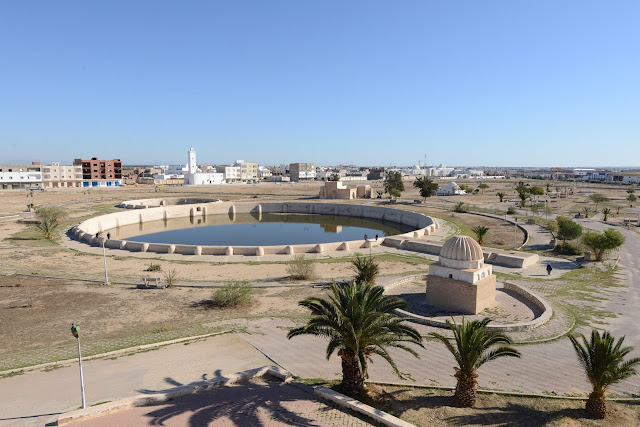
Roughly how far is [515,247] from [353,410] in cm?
2695

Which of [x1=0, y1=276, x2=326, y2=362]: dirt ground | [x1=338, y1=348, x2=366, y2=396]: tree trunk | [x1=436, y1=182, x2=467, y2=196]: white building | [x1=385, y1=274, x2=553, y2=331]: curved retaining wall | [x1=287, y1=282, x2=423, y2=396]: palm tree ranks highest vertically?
[x1=436, y1=182, x2=467, y2=196]: white building

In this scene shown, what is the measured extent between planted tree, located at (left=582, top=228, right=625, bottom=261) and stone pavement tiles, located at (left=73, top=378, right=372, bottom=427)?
960 inches

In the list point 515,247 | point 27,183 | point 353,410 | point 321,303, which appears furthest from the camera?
point 27,183

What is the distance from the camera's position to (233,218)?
61.1 meters

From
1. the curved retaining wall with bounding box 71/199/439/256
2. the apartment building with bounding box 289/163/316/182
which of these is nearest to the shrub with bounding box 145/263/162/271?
the curved retaining wall with bounding box 71/199/439/256

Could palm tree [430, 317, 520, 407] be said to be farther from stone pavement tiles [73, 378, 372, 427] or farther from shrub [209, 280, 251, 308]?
shrub [209, 280, 251, 308]

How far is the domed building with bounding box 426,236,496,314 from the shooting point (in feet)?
55.6

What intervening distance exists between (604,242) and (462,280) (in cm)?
1544

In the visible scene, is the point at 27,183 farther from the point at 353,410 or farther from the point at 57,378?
the point at 353,410

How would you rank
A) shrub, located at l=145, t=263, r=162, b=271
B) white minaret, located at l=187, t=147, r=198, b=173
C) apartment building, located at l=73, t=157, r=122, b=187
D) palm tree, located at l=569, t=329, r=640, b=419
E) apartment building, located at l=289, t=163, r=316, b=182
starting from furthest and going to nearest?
apartment building, located at l=289, t=163, r=316, b=182 < white minaret, located at l=187, t=147, r=198, b=173 < apartment building, located at l=73, t=157, r=122, b=187 < shrub, located at l=145, t=263, r=162, b=271 < palm tree, located at l=569, t=329, r=640, b=419

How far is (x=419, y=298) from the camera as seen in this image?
19.4 meters

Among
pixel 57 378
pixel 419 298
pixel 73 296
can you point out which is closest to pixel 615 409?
pixel 419 298

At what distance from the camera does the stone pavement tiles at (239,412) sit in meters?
9.37

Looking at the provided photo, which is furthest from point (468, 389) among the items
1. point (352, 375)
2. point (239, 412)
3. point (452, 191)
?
point (452, 191)
